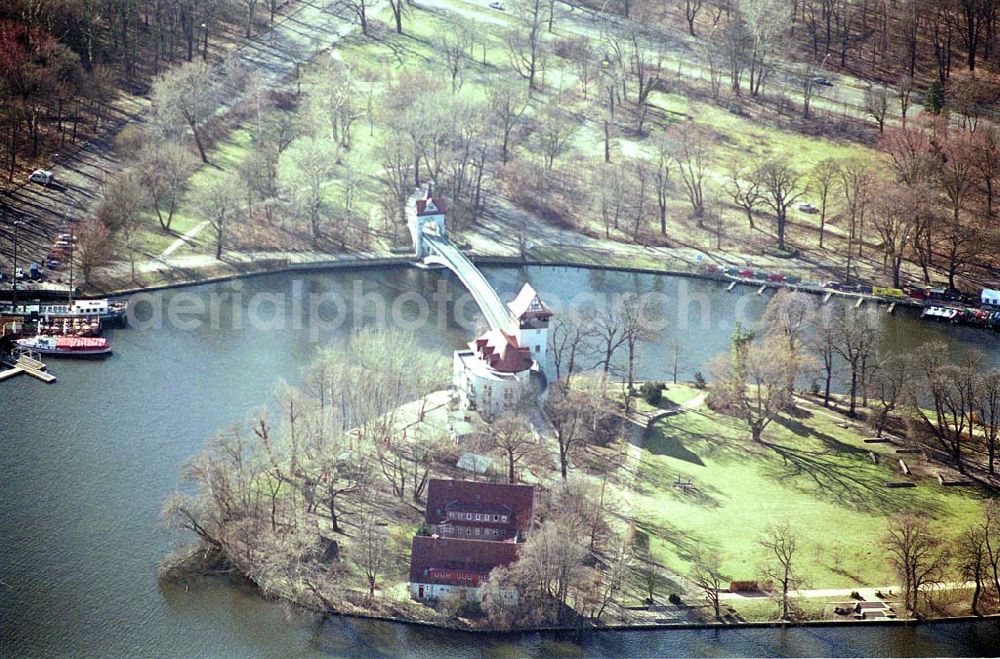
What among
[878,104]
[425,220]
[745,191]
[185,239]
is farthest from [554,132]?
[185,239]

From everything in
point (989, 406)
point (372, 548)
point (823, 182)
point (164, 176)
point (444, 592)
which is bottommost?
point (444, 592)

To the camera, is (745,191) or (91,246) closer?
(91,246)

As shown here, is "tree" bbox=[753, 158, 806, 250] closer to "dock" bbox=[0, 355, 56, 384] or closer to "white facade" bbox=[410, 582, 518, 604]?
"white facade" bbox=[410, 582, 518, 604]

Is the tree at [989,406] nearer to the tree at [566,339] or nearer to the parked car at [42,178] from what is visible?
the tree at [566,339]

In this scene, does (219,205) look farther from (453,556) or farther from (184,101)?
(453,556)

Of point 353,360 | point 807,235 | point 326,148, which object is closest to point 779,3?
point 807,235

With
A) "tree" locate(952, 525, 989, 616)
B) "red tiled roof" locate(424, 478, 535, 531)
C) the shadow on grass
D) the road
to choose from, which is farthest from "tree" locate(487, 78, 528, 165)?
"tree" locate(952, 525, 989, 616)
